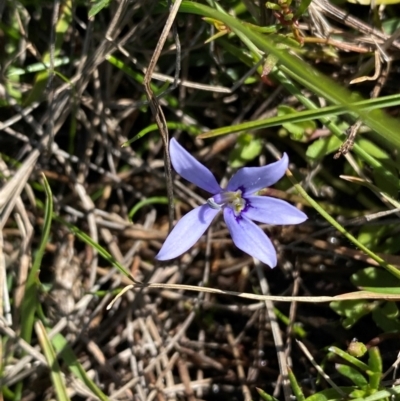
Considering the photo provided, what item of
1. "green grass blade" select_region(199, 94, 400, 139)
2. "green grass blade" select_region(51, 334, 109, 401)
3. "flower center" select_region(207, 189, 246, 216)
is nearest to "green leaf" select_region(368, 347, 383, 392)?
"flower center" select_region(207, 189, 246, 216)

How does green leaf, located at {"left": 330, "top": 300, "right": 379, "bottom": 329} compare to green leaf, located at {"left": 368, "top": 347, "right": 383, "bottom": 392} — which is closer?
green leaf, located at {"left": 368, "top": 347, "right": 383, "bottom": 392}

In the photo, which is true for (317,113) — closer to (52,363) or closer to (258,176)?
(258,176)

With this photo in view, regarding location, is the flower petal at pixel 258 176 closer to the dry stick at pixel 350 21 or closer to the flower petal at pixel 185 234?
the flower petal at pixel 185 234

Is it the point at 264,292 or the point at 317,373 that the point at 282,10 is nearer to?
the point at 264,292

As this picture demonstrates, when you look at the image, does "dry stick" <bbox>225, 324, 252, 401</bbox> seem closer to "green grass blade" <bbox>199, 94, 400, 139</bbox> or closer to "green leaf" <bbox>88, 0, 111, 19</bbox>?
"green grass blade" <bbox>199, 94, 400, 139</bbox>

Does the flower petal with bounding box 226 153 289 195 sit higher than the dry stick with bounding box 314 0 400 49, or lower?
lower

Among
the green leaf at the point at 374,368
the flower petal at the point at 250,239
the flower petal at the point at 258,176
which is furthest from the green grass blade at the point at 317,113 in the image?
the green leaf at the point at 374,368

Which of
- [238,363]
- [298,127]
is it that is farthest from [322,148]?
[238,363]
